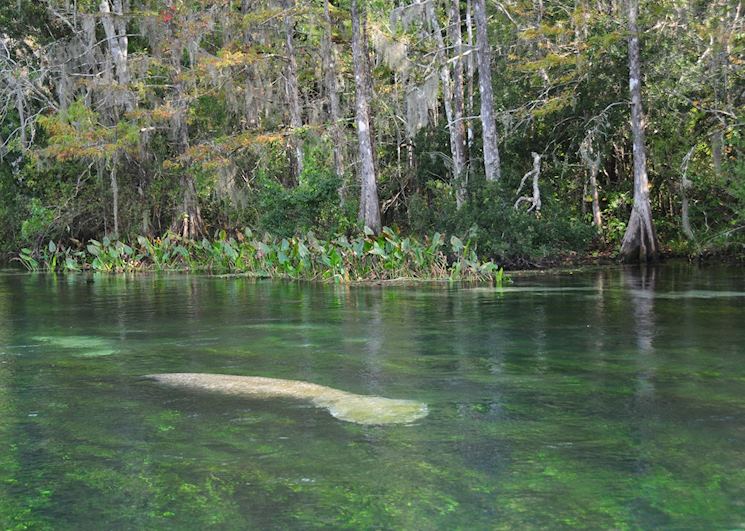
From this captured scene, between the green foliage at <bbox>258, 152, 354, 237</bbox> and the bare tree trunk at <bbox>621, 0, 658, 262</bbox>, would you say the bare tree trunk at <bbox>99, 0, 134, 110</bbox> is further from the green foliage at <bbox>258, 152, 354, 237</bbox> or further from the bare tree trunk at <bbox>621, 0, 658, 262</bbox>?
the bare tree trunk at <bbox>621, 0, 658, 262</bbox>

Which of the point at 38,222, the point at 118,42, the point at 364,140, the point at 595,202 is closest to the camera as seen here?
the point at 364,140

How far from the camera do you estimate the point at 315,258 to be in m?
17.9

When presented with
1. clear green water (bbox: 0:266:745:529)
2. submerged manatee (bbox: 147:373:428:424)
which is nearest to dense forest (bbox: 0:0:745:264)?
clear green water (bbox: 0:266:745:529)

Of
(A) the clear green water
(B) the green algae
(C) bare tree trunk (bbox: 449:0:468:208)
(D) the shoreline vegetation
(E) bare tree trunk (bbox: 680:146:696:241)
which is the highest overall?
(C) bare tree trunk (bbox: 449:0:468:208)

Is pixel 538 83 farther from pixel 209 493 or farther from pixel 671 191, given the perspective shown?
pixel 209 493

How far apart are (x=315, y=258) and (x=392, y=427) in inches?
510

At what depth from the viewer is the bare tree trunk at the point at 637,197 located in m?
19.7

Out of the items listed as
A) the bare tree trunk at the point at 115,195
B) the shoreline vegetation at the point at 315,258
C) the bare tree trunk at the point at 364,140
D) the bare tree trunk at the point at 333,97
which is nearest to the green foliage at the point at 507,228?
the shoreline vegetation at the point at 315,258

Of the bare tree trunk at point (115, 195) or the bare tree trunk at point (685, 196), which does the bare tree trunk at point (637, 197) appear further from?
the bare tree trunk at point (115, 195)

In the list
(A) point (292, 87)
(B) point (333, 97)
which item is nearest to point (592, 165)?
(B) point (333, 97)

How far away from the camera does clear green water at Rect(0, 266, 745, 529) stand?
3697 mm

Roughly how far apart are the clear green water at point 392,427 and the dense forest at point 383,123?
9.40 m

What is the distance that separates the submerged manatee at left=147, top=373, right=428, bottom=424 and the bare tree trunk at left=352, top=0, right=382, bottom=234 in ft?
42.4

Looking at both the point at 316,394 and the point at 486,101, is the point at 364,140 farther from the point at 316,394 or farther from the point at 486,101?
the point at 316,394
